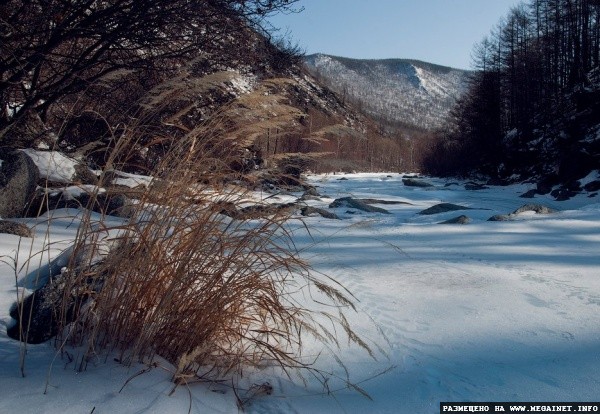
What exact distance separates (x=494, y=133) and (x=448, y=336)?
100ft

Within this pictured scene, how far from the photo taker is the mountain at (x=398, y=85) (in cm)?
14538

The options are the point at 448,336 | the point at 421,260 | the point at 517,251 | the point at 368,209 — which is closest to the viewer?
the point at 448,336

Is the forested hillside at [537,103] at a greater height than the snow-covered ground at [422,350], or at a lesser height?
greater

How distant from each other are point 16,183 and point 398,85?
17347 cm

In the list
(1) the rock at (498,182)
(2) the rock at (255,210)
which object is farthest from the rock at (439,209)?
(1) the rock at (498,182)

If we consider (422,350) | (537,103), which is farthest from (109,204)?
(537,103)

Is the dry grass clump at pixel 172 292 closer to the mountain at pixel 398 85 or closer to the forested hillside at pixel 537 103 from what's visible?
the forested hillside at pixel 537 103

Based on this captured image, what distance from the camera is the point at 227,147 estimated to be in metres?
2.23

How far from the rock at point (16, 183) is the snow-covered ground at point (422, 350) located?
114 centimetres

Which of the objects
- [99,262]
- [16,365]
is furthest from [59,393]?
[99,262]

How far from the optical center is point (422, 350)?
2.13 metres

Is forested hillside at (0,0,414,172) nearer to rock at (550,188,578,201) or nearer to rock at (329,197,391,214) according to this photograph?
rock at (329,197,391,214)

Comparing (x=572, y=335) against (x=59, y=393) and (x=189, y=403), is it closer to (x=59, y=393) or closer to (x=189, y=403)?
(x=189, y=403)

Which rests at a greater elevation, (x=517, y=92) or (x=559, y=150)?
(x=517, y=92)
